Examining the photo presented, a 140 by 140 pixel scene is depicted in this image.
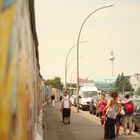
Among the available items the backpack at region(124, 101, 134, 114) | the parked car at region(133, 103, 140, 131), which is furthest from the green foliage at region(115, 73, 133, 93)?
the backpack at region(124, 101, 134, 114)

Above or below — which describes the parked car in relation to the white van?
below

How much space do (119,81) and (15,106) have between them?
165820 millimetres

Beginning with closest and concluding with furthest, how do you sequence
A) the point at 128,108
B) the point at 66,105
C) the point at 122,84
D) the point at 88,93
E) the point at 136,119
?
the point at 128,108 < the point at 136,119 < the point at 66,105 < the point at 88,93 < the point at 122,84

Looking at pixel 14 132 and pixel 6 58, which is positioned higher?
pixel 6 58

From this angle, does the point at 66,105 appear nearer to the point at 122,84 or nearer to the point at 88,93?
the point at 88,93

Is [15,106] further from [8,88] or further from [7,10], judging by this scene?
[7,10]

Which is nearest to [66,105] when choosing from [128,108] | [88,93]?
[128,108]

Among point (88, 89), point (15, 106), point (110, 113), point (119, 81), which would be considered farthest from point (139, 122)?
point (119, 81)

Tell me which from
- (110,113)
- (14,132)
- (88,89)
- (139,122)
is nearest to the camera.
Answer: (14,132)

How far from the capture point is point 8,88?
343 centimetres

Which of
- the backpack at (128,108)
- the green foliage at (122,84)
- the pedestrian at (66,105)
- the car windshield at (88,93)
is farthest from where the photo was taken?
the green foliage at (122,84)

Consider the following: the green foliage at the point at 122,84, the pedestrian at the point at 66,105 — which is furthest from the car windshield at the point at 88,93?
the green foliage at the point at 122,84

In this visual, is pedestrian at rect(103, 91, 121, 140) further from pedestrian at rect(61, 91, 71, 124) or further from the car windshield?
the car windshield

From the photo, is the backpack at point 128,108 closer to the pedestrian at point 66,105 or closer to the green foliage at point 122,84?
the pedestrian at point 66,105
